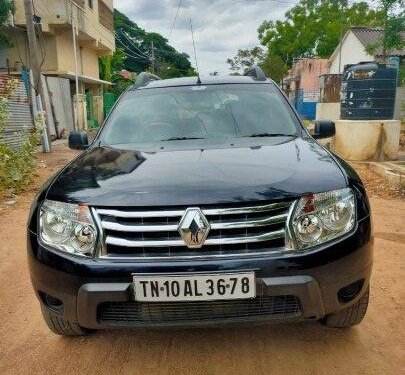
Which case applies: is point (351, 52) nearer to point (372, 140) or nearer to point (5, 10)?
point (5, 10)

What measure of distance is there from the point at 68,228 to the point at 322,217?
1213 mm

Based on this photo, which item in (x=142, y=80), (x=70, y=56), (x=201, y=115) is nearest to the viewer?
(x=201, y=115)

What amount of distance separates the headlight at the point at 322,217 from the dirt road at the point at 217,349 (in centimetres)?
77

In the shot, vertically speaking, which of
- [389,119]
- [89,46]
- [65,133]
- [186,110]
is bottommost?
[65,133]

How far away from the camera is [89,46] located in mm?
24125

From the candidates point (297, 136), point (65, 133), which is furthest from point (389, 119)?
point (65, 133)

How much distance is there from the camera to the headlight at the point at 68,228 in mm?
2020

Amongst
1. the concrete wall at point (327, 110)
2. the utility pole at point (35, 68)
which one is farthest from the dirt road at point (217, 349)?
the concrete wall at point (327, 110)

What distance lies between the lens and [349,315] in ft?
7.82

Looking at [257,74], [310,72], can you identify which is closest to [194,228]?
[257,74]

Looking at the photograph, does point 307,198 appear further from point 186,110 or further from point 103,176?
point 186,110

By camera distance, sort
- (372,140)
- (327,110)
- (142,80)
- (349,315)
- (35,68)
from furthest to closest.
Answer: (327,110) → (35,68) → (372,140) → (142,80) → (349,315)

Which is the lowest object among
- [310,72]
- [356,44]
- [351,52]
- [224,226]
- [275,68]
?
[224,226]

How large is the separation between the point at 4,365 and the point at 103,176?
122 cm
